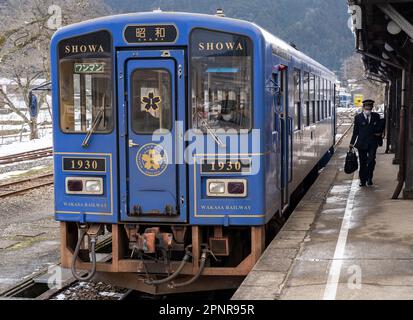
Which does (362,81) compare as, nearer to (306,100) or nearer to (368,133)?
(368,133)

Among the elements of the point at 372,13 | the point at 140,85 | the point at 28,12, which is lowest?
the point at 140,85

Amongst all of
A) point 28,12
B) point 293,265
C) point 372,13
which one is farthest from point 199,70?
point 28,12

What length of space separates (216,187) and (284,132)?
1.90m

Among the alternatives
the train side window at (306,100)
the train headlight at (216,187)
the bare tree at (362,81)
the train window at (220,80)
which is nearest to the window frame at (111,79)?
the train window at (220,80)

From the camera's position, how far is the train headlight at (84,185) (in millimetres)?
6926

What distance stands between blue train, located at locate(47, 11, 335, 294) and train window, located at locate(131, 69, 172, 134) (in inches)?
0.4

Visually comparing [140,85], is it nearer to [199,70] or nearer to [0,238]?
[199,70]

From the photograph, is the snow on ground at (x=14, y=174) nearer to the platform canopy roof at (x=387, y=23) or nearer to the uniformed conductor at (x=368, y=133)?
the uniformed conductor at (x=368, y=133)

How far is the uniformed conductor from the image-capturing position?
12.2 m

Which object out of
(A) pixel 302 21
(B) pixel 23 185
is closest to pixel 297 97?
(B) pixel 23 185

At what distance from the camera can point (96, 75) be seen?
6.91 m

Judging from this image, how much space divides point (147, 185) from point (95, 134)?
2.58 ft
